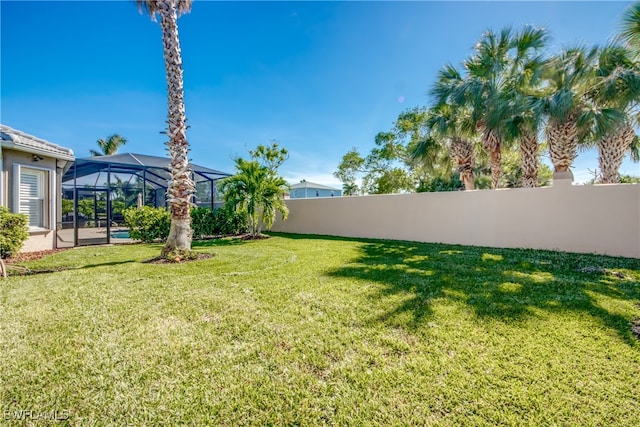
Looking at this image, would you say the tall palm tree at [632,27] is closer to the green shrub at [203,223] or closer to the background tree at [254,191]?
the background tree at [254,191]

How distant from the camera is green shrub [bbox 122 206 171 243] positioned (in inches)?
401

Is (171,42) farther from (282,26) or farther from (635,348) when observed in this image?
(635,348)

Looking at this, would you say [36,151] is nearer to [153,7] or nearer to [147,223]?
[147,223]

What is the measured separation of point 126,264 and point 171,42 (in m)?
5.71

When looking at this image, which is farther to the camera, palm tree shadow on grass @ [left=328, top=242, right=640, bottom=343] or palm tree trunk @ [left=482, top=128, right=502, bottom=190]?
palm tree trunk @ [left=482, top=128, right=502, bottom=190]

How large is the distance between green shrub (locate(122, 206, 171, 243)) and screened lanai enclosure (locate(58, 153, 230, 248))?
4.43 feet

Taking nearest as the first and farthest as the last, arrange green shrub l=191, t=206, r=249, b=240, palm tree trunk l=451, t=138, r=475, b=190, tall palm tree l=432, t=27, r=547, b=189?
tall palm tree l=432, t=27, r=547, b=189
green shrub l=191, t=206, r=249, b=240
palm tree trunk l=451, t=138, r=475, b=190

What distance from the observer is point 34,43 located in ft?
26.9

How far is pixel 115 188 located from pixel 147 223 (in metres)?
7.57

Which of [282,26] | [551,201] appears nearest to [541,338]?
[551,201]

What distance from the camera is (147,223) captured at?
10.3 m

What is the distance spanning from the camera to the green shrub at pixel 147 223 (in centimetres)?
1018

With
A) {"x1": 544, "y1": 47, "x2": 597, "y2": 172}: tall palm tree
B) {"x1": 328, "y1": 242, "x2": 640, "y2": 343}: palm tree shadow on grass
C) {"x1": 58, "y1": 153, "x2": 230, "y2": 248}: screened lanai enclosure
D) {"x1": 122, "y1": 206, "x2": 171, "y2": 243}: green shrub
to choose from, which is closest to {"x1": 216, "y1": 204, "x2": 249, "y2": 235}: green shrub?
{"x1": 58, "y1": 153, "x2": 230, "y2": 248}: screened lanai enclosure

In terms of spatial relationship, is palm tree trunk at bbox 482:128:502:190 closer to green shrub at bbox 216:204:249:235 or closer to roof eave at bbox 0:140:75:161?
green shrub at bbox 216:204:249:235
